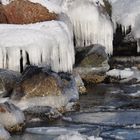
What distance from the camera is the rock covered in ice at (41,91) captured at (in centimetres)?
1658

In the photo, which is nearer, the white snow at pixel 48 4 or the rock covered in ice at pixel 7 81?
the rock covered in ice at pixel 7 81

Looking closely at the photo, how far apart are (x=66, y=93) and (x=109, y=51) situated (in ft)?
21.5

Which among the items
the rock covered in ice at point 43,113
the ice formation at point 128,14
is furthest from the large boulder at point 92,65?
the rock covered in ice at point 43,113

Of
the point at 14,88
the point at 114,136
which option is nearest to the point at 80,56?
the point at 14,88

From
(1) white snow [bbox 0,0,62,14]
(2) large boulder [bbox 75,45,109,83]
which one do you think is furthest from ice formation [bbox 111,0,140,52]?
(1) white snow [bbox 0,0,62,14]

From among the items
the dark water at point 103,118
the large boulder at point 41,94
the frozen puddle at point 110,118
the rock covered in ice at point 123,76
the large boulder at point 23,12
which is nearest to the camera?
the dark water at point 103,118

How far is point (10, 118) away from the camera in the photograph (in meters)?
14.7

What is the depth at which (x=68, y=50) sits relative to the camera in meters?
20.0

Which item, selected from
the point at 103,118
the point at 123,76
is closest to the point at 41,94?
the point at 103,118

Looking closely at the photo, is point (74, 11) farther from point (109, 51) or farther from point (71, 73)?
point (71, 73)

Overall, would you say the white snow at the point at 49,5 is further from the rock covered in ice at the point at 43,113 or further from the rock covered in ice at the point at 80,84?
the rock covered in ice at the point at 43,113

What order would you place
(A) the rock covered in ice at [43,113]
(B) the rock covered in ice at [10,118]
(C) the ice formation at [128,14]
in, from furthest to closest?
1. (C) the ice formation at [128,14]
2. (A) the rock covered in ice at [43,113]
3. (B) the rock covered in ice at [10,118]

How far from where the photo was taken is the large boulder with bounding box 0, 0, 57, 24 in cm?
2069

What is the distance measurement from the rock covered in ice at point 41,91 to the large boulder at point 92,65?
379cm
